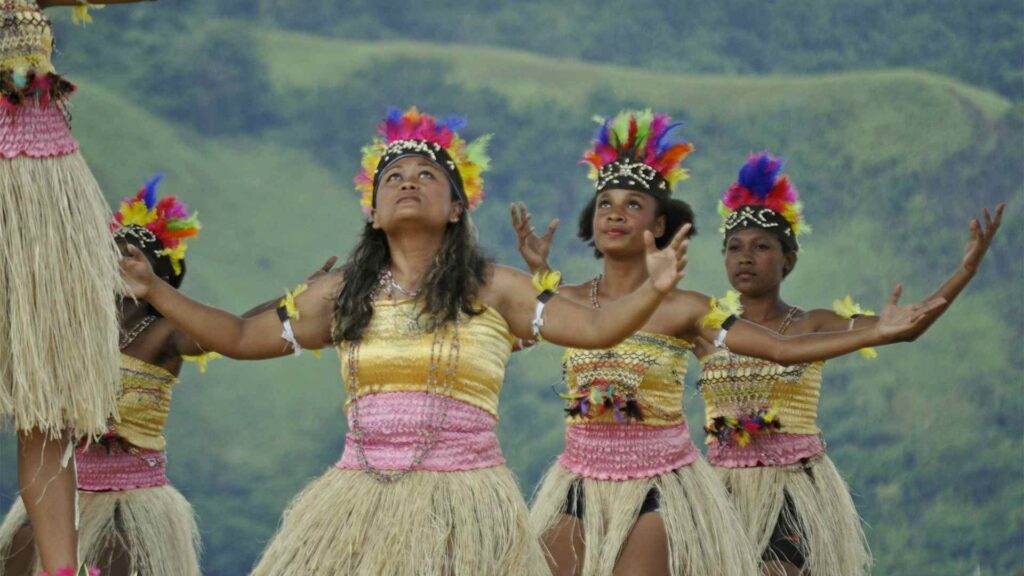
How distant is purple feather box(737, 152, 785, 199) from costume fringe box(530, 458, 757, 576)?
1.12 m

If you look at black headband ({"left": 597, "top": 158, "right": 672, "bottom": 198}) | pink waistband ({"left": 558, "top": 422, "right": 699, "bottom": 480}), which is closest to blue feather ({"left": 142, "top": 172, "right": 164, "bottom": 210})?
black headband ({"left": 597, "top": 158, "right": 672, "bottom": 198})

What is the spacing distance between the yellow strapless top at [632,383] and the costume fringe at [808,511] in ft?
1.73

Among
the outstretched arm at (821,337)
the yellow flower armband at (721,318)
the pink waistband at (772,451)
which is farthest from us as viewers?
the pink waistband at (772,451)

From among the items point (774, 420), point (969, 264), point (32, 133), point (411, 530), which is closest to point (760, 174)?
point (774, 420)

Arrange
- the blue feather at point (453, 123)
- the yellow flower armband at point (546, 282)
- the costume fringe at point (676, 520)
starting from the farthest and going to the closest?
1. the costume fringe at point (676, 520)
2. the blue feather at point (453, 123)
3. the yellow flower armband at point (546, 282)

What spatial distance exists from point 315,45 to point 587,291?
8.36ft

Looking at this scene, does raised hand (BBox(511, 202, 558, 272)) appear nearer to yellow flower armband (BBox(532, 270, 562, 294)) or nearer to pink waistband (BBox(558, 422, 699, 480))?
pink waistband (BBox(558, 422, 699, 480))

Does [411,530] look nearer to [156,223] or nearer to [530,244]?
[530,244]

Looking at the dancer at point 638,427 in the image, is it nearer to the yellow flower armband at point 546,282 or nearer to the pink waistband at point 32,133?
the yellow flower armband at point 546,282

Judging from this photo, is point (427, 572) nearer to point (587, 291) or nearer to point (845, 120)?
point (587, 291)

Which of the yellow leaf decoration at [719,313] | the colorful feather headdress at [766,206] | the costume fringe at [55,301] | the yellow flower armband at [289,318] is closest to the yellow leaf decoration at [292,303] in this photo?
the yellow flower armband at [289,318]

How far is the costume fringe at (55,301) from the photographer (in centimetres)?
378

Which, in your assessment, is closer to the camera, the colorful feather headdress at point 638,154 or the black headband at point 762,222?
the colorful feather headdress at point 638,154

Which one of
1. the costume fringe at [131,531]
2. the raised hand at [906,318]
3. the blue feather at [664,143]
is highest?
the blue feather at [664,143]
